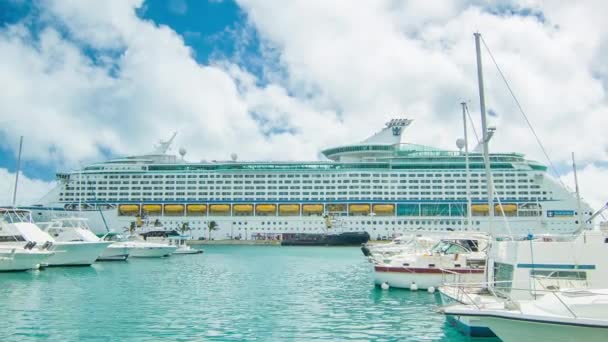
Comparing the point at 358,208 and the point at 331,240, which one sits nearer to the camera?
the point at 331,240

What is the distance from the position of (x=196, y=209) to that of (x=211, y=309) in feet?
288

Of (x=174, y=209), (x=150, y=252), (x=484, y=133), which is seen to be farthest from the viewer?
(x=174, y=209)

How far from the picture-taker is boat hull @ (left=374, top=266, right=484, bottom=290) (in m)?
27.7

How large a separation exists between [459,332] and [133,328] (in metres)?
10.9

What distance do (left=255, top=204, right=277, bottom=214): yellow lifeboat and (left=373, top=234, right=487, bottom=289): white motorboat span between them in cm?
7722

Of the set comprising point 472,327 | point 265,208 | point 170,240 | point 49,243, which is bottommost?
point 170,240

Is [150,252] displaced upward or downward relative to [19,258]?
downward

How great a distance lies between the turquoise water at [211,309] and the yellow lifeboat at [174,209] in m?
71.5

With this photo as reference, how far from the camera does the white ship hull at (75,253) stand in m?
43.8

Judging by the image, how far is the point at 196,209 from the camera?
360 feet

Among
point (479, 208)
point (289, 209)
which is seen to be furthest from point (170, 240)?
point (479, 208)

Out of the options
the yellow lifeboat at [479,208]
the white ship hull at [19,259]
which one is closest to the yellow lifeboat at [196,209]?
the yellow lifeboat at [479,208]

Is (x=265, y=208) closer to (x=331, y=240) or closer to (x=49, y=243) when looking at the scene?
(x=331, y=240)

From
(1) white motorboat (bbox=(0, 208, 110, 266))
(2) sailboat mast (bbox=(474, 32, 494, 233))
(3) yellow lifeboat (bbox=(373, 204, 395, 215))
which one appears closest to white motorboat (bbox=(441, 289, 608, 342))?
(2) sailboat mast (bbox=(474, 32, 494, 233))
